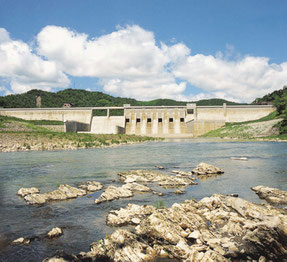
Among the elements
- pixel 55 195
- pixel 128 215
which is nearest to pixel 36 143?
pixel 55 195

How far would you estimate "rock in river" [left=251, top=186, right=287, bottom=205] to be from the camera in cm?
981

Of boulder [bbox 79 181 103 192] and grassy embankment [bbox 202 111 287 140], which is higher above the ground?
grassy embankment [bbox 202 111 287 140]

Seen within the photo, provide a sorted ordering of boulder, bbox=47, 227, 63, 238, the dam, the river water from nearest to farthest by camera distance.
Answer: the river water, boulder, bbox=47, 227, 63, 238, the dam

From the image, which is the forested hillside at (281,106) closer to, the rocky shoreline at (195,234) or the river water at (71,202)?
the river water at (71,202)

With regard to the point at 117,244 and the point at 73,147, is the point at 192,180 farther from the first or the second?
the point at 73,147

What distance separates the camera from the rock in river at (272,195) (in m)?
9.81

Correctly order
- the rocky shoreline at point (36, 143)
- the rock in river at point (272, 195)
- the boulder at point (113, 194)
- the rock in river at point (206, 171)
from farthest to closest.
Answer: the rocky shoreline at point (36, 143) → the rock in river at point (206, 171) → the boulder at point (113, 194) → the rock in river at point (272, 195)

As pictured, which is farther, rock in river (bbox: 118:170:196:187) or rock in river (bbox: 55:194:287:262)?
rock in river (bbox: 118:170:196:187)

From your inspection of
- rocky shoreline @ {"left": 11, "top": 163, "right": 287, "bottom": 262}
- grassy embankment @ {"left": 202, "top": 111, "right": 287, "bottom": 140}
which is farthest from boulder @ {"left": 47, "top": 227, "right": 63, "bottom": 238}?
grassy embankment @ {"left": 202, "top": 111, "right": 287, "bottom": 140}

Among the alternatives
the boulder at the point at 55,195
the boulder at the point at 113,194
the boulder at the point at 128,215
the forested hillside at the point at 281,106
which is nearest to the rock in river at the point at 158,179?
the boulder at the point at 113,194

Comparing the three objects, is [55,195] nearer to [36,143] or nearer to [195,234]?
[195,234]

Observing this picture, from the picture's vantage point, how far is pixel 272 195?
10.4 m

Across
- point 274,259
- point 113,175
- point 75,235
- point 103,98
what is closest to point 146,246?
point 75,235

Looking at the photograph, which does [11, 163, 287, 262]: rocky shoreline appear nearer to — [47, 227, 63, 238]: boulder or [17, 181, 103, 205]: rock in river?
[47, 227, 63, 238]: boulder
